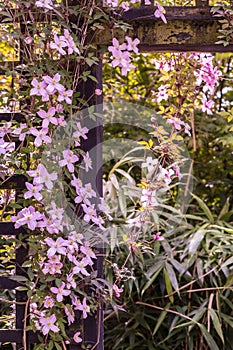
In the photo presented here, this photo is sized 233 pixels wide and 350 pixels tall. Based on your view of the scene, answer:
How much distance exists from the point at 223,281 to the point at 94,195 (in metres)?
1.42

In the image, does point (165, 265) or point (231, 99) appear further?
point (231, 99)

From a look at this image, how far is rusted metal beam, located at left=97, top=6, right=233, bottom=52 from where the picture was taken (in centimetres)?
148

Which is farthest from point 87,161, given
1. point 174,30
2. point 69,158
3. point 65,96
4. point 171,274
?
point 171,274

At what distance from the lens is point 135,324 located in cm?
269

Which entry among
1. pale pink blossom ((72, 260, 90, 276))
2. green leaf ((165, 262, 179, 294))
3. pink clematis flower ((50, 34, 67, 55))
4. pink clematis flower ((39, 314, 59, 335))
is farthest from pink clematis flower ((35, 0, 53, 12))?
green leaf ((165, 262, 179, 294))

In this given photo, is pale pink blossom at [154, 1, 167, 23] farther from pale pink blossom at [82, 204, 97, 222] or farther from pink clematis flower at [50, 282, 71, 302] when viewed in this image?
pink clematis flower at [50, 282, 71, 302]

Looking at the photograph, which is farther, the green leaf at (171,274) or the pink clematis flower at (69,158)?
the green leaf at (171,274)

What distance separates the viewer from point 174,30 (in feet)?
4.94

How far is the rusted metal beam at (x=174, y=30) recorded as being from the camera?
148 centimetres

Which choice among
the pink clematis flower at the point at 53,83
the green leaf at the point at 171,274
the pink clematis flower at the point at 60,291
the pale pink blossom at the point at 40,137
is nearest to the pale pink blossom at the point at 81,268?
the pink clematis flower at the point at 60,291

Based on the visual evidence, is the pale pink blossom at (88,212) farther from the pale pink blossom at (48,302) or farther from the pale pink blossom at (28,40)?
the pale pink blossom at (28,40)

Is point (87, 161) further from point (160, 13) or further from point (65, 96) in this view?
point (160, 13)

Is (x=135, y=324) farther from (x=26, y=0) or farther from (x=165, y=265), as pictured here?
(x=26, y=0)

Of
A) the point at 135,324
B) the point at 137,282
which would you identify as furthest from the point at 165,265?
the point at 135,324
